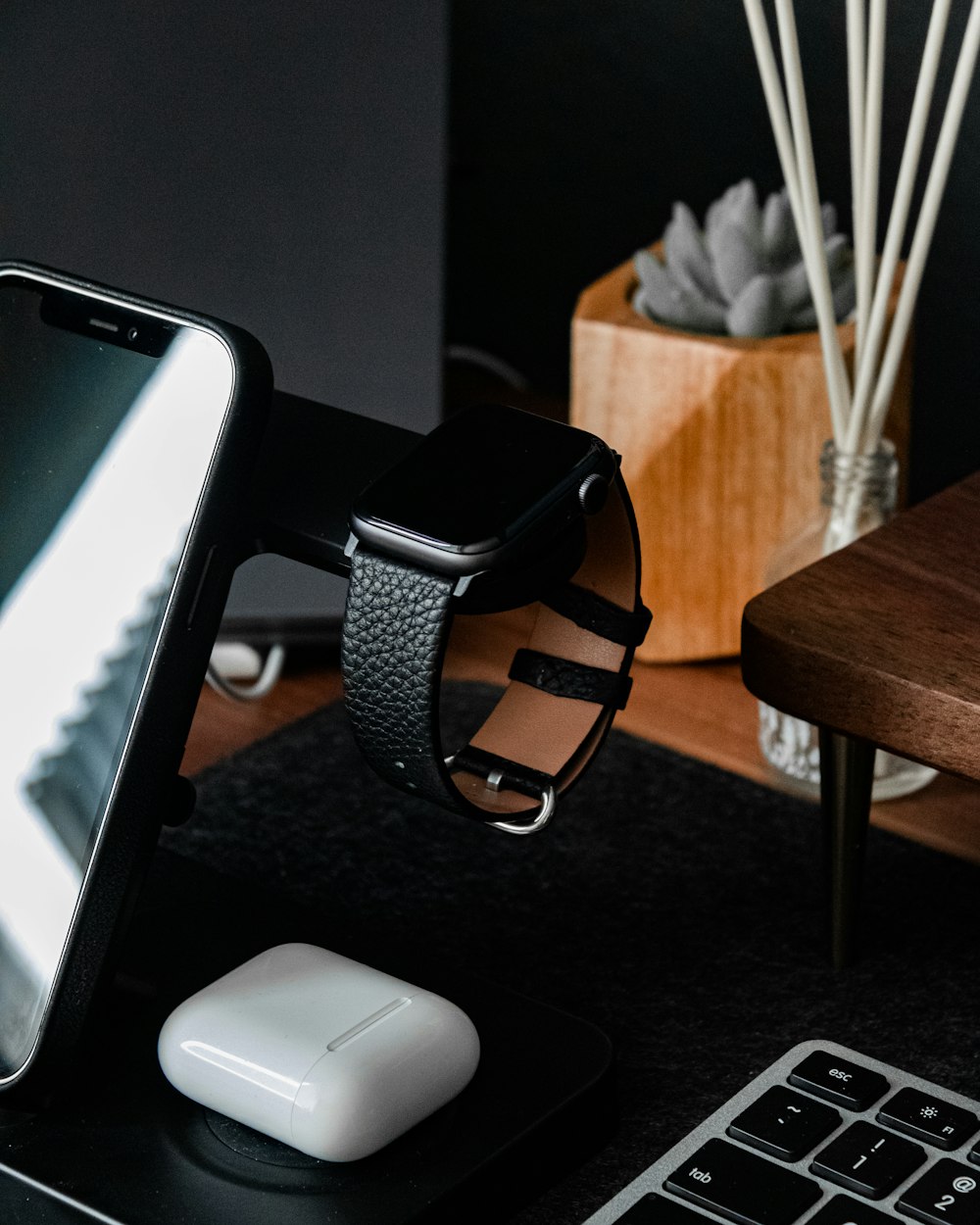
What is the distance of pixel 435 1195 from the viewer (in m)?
0.37

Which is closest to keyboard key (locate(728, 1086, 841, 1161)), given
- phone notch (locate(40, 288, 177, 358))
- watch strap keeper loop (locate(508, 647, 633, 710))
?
watch strap keeper loop (locate(508, 647, 633, 710))

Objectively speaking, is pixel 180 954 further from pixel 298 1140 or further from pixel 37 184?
pixel 37 184

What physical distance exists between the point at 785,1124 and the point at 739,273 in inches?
14.5

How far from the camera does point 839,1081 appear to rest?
1.36ft

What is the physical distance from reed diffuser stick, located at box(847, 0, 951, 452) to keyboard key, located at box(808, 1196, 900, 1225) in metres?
0.29

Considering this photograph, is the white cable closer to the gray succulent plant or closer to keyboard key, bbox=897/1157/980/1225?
the gray succulent plant

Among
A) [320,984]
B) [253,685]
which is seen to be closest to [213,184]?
[253,685]

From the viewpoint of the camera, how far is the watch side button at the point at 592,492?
361 mm

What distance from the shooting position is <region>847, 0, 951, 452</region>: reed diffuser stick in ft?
1.60

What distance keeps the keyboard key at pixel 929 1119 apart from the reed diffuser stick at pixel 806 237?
0.83 ft

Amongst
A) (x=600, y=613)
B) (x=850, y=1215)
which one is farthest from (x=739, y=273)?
(x=850, y=1215)

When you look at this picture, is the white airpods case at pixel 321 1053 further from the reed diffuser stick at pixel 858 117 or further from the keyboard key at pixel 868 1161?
the reed diffuser stick at pixel 858 117

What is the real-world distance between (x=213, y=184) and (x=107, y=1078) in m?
0.35

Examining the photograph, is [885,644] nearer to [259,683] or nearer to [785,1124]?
[785,1124]
